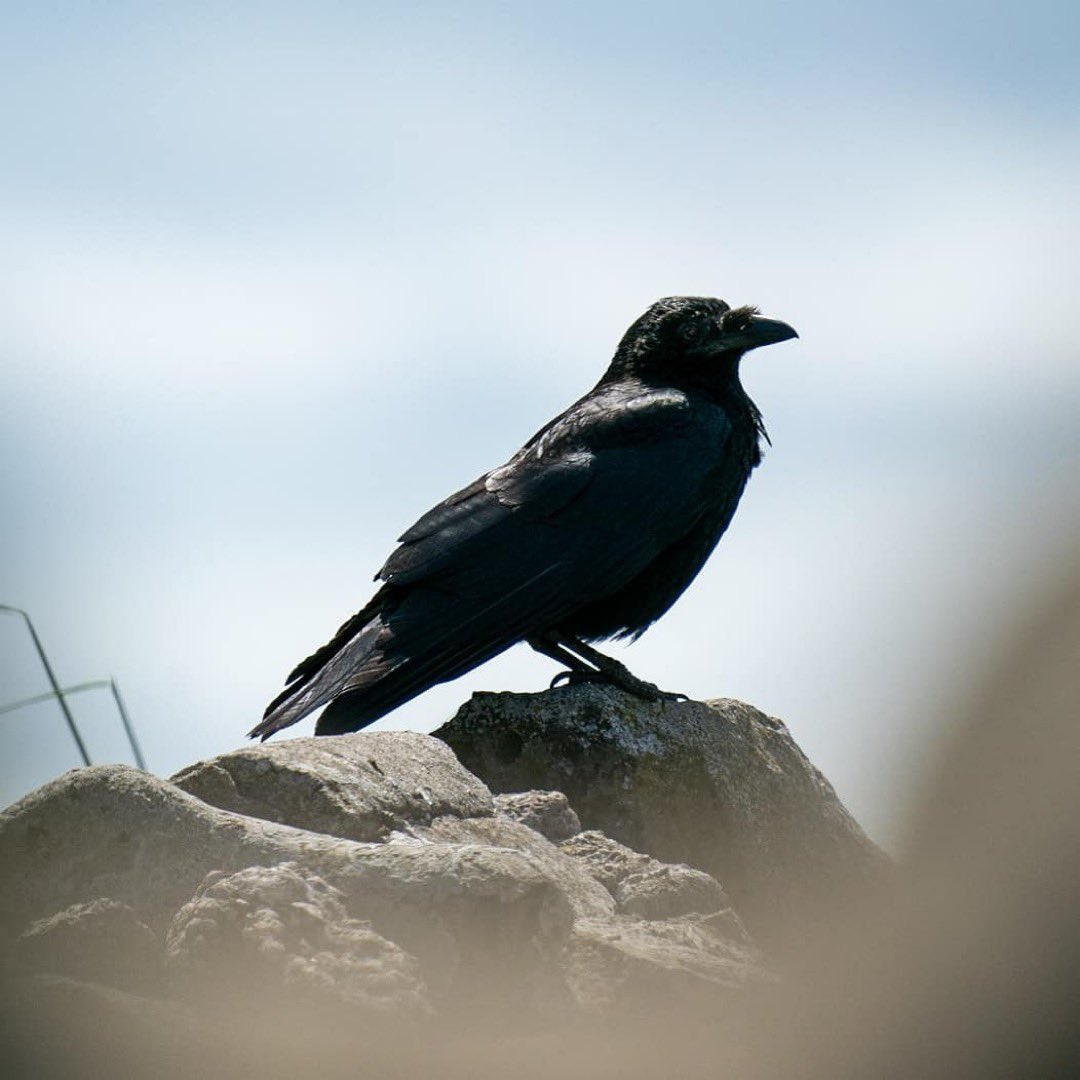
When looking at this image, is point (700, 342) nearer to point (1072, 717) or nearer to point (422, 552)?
point (422, 552)

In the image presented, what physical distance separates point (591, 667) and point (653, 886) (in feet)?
9.04

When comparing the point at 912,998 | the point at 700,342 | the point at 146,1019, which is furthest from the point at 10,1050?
the point at 700,342

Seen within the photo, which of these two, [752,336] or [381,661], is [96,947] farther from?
[752,336]

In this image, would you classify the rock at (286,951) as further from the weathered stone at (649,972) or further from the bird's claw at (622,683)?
the bird's claw at (622,683)

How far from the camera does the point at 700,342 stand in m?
7.98

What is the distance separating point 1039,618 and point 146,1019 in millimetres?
1568

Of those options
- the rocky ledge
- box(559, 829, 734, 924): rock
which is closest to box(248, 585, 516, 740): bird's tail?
the rocky ledge

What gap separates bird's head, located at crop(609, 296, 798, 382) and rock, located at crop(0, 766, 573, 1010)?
484 cm

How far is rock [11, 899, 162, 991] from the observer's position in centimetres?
312

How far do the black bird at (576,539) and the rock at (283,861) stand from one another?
2.68m

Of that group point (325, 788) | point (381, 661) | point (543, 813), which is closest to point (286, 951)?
point (325, 788)

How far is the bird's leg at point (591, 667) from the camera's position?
6605 millimetres

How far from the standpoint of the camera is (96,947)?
3166mm

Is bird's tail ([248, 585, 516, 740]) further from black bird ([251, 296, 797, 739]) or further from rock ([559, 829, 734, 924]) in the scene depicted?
rock ([559, 829, 734, 924])
